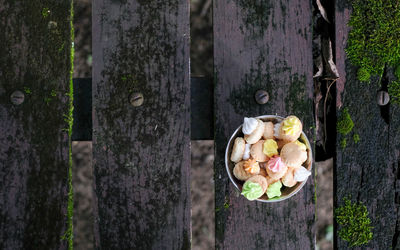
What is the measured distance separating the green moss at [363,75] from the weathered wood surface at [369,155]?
2cm

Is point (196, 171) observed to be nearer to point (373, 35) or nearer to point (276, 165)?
point (276, 165)

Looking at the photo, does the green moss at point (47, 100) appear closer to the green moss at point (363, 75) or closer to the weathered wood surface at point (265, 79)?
the weathered wood surface at point (265, 79)

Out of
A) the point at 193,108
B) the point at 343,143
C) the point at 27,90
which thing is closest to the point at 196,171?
the point at 193,108

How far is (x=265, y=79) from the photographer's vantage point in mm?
1515

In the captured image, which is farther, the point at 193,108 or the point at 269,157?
the point at 193,108

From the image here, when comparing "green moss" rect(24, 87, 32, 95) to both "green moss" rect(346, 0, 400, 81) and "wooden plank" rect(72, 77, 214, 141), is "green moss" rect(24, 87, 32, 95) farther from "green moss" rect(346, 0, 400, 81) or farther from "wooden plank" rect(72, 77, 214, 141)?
"green moss" rect(346, 0, 400, 81)

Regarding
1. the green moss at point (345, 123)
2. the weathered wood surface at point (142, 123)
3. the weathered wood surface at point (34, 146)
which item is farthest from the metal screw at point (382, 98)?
the weathered wood surface at point (34, 146)

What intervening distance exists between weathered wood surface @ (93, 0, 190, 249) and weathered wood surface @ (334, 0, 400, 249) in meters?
0.59

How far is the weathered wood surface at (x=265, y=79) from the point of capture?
1506mm

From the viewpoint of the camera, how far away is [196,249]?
7.52ft

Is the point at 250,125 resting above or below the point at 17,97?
below

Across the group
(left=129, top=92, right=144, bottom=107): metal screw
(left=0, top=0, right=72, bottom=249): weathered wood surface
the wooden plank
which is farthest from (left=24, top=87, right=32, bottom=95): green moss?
(left=129, top=92, right=144, bottom=107): metal screw

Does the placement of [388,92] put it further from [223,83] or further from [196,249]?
[196,249]

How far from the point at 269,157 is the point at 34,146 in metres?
0.87
